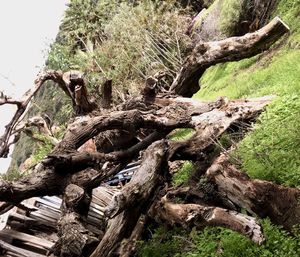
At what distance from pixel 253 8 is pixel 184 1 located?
30.4 feet

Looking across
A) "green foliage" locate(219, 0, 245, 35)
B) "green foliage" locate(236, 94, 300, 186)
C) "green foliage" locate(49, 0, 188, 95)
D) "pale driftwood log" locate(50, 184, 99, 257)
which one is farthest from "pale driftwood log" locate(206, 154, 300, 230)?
"green foliage" locate(49, 0, 188, 95)

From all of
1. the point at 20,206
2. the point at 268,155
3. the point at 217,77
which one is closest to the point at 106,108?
the point at 20,206

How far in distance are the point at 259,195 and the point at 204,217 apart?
2.37 ft

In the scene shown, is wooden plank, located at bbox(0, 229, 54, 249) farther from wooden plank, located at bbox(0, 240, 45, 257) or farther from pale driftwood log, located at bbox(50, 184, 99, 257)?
pale driftwood log, located at bbox(50, 184, 99, 257)

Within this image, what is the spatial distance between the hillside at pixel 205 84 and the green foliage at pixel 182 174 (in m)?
0.03

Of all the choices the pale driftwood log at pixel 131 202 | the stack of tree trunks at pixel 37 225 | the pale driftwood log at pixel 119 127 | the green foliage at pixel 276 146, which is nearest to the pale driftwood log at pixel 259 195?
the green foliage at pixel 276 146

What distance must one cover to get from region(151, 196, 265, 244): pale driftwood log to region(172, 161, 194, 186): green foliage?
1.26 metres

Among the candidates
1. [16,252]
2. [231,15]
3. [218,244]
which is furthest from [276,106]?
[231,15]

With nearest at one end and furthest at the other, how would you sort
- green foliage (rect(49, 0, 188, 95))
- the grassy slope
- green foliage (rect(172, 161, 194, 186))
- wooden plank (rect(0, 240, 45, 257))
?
the grassy slope
wooden plank (rect(0, 240, 45, 257))
green foliage (rect(172, 161, 194, 186))
green foliage (rect(49, 0, 188, 95))

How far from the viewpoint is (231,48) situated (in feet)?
29.6

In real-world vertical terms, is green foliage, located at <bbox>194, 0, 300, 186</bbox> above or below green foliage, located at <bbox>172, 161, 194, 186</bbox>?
above

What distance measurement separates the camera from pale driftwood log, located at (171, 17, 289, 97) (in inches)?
342

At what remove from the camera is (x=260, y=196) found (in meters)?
5.47

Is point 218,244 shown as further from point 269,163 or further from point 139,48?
point 139,48
